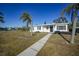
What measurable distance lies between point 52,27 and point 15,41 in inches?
94.2

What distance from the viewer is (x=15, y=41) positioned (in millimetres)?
9719

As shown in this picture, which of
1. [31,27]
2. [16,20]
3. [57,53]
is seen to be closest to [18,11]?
[16,20]

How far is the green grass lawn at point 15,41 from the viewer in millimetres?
9030

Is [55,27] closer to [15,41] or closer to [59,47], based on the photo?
[59,47]

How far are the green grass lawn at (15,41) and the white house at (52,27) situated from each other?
17.1 inches

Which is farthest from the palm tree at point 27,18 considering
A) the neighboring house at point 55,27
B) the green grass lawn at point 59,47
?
the green grass lawn at point 59,47

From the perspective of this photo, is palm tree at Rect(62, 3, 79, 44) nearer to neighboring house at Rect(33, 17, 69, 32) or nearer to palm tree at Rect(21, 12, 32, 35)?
neighboring house at Rect(33, 17, 69, 32)

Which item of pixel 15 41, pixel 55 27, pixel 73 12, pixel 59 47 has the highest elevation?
pixel 73 12

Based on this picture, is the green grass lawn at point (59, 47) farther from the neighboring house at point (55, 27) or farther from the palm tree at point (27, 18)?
the palm tree at point (27, 18)

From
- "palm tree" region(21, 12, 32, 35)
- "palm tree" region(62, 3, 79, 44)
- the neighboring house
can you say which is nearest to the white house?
the neighboring house

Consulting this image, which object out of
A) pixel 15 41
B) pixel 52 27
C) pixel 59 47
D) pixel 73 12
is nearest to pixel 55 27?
pixel 52 27

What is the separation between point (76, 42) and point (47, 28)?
2101mm

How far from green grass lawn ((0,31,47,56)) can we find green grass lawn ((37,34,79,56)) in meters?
0.99

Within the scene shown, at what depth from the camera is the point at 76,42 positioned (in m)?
9.99
